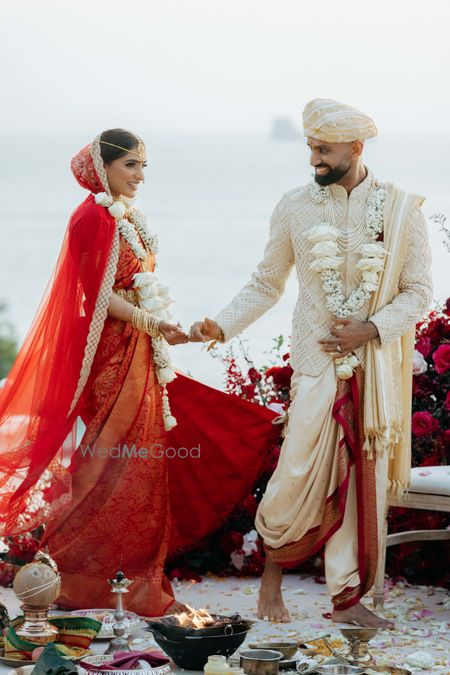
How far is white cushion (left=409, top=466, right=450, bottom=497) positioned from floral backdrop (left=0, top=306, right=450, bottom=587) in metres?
0.56

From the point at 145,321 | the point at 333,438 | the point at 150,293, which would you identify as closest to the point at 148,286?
the point at 150,293

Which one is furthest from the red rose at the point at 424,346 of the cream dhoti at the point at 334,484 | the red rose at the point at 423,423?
the cream dhoti at the point at 334,484

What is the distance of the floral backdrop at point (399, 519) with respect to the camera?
663 centimetres

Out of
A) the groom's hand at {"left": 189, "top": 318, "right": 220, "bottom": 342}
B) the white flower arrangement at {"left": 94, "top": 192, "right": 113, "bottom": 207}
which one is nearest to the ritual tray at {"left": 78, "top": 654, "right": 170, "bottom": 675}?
the groom's hand at {"left": 189, "top": 318, "right": 220, "bottom": 342}

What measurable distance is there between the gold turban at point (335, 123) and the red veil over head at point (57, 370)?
39.2 inches

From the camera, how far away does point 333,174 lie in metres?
5.83

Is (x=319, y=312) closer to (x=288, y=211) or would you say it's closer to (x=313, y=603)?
(x=288, y=211)

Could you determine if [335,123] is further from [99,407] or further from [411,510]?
[411,510]

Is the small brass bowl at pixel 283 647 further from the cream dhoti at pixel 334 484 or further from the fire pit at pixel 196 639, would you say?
the cream dhoti at pixel 334 484

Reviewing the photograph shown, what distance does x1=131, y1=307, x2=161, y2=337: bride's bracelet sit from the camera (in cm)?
601

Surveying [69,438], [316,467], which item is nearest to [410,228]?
[316,467]

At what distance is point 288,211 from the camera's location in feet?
19.5

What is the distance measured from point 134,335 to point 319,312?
0.87 metres

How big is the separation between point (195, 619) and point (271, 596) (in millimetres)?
790
